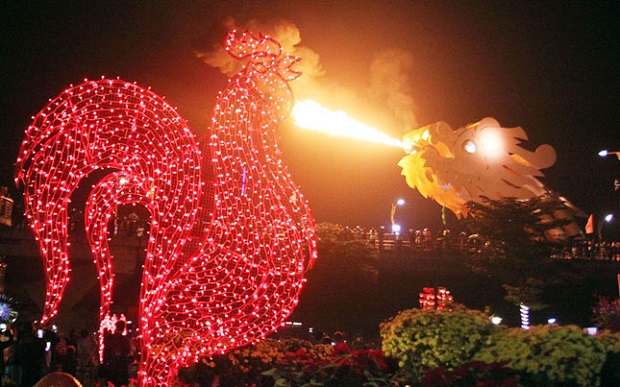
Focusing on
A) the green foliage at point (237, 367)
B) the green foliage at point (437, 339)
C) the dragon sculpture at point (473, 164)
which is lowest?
the green foliage at point (237, 367)

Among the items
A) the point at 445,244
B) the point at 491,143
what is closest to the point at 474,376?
the point at 445,244

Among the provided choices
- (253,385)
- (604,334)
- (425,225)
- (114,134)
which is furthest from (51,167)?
(425,225)

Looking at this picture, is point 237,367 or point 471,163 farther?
point 471,163

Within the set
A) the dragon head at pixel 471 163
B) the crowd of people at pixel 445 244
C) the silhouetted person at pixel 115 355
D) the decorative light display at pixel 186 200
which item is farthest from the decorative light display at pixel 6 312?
the dragon head at pixel 471 163

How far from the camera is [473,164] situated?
29672mm

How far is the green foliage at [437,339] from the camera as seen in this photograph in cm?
648

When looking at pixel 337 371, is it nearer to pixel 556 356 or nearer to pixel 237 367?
pixel 556 356

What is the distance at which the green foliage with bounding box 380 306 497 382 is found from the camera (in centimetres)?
648

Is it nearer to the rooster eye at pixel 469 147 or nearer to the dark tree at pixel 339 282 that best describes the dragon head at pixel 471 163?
the rooster eye at pixel 469 147

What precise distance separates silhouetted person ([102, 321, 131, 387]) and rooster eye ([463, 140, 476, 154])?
72.9 ft

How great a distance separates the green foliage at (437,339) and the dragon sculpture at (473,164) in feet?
72.8

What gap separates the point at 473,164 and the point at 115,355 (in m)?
22.2

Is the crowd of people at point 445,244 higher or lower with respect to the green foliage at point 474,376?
higher

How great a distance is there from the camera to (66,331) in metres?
23.6
